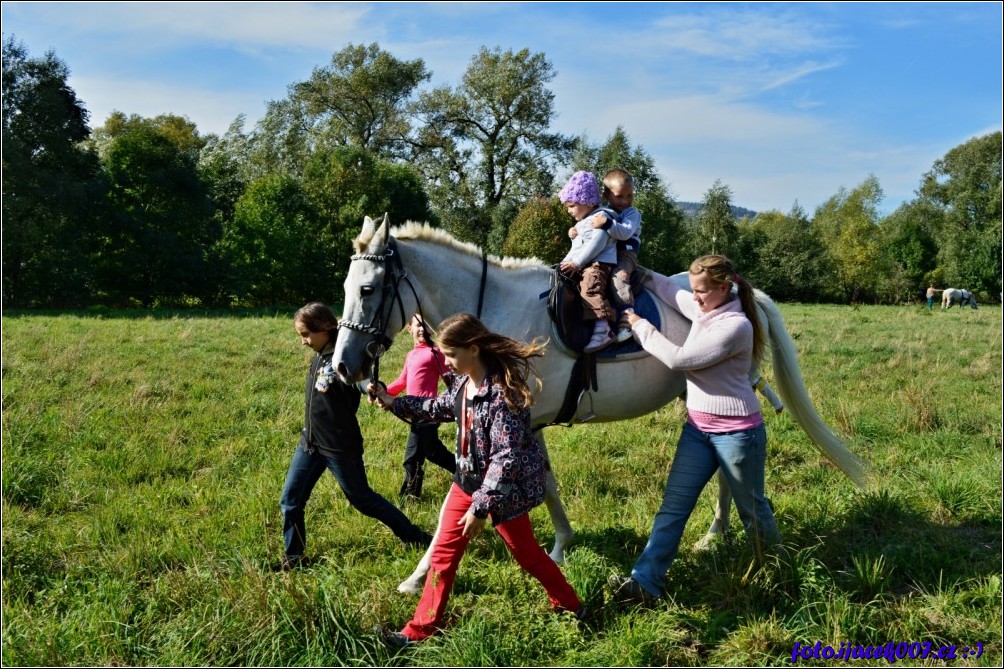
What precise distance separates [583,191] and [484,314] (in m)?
1.09

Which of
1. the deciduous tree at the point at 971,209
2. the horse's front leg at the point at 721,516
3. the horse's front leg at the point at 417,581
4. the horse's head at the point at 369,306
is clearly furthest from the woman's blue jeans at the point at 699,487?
the deciduous tree at the point at 971,209

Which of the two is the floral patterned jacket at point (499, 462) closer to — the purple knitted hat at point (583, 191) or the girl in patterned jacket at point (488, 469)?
the girl in patterned jacket at point (488, 469)

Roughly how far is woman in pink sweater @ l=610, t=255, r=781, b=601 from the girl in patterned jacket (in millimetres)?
610

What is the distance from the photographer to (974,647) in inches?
135

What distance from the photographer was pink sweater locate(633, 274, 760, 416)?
3.75m

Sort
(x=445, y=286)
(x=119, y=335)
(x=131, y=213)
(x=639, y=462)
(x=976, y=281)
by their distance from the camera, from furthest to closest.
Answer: (x=976, y=281), (x=131, y=213), (x=119, y=335), (x=639, y=462), (x=445, y=286)

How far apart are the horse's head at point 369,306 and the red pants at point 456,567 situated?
1116 mm

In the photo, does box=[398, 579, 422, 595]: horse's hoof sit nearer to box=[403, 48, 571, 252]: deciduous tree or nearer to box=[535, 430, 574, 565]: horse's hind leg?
box=[535, 430, 574, 565]: horse's hind leg

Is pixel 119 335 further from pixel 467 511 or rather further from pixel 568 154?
pixel 568 154

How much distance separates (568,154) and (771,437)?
36.8m

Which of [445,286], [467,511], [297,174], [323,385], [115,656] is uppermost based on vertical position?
[297,174]

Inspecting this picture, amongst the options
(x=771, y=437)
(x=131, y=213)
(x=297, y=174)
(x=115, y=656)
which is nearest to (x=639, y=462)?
(x=771, y=437)

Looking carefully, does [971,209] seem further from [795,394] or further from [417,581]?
[417,581]

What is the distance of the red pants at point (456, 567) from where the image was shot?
3.43 meters
